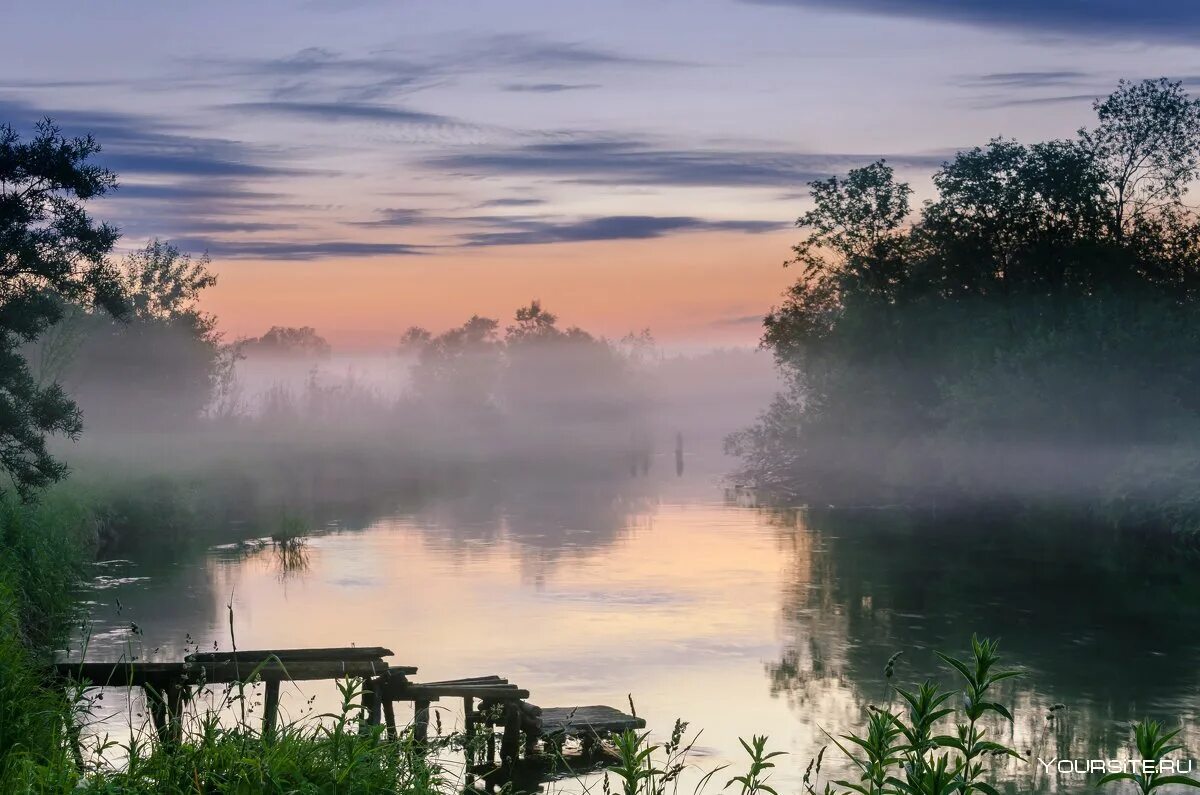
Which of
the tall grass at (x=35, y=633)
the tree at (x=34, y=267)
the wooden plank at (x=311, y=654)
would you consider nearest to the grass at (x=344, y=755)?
the tall grass at (x=35, y=633)

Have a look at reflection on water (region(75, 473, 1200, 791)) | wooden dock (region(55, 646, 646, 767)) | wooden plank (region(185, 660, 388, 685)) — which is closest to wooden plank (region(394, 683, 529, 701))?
wooden dock (region(55, 646, 646, 767))

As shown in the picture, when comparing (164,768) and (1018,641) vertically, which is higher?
(164,768)

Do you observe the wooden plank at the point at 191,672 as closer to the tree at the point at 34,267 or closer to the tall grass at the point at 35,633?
the tall grass at the point at 35,633

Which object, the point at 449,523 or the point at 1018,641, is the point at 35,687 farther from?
the point at 449,523

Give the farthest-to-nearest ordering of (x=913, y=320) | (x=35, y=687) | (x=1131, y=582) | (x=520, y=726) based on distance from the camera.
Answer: (x=913, y=320) < (x=1131, y=582) < (x=520, y=726) < (x=35, y=687)

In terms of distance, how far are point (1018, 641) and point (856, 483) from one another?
140ft

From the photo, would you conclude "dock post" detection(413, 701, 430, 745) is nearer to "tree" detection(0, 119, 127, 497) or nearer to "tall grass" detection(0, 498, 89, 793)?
"tall grass" detection(0, 498, 89, 793)

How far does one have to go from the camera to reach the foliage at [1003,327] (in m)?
57.1

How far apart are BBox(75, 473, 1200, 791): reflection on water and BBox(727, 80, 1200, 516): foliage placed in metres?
9.25

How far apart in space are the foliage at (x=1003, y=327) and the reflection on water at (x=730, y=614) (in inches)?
364

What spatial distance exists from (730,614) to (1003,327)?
1467 inches

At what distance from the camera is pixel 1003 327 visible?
63.5 metres

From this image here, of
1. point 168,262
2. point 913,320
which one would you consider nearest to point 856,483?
point 913,320

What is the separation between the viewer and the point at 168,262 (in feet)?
284
